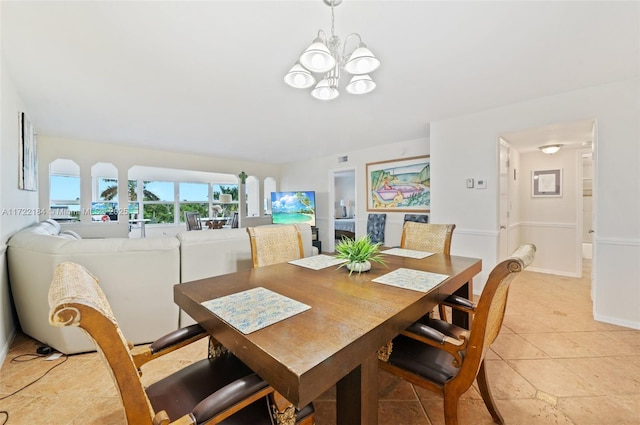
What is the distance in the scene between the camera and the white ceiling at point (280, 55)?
5.34ft

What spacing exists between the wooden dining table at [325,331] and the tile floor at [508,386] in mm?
755

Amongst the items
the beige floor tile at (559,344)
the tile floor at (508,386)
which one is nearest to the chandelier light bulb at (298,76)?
the tile floor at (508,386)

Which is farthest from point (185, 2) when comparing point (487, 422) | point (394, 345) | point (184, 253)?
point (487, 422)

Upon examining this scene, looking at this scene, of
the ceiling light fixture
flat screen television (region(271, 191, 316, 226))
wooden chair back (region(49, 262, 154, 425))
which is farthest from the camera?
flat screen television (region(271, 191, 316, 226))

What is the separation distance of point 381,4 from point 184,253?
2371 millimetres

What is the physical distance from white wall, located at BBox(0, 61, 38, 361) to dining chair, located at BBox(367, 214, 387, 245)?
4704 millimetres

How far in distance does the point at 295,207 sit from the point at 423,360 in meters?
5.21

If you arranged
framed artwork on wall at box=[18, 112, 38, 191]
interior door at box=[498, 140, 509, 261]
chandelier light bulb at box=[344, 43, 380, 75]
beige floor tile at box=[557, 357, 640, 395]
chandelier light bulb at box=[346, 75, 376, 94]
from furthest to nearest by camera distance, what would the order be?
interior door at box=[498, 140, 509, 261] < framed artwork on wall at box=[18, 112, 38, 191] < chandelier light bulb at box=[346, 75, 376, 94] < beige floor tile at box=[557, 357, 640, 395] < chandelier light bulb at box=[344, 43, 380, 75]

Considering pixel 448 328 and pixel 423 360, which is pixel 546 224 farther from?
pixel 423 360

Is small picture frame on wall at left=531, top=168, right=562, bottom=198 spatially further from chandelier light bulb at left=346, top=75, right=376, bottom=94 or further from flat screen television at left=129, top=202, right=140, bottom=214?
flat screen television at left=129, top=202, right=140, bottom=214

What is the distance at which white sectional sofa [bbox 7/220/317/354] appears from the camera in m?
1.97

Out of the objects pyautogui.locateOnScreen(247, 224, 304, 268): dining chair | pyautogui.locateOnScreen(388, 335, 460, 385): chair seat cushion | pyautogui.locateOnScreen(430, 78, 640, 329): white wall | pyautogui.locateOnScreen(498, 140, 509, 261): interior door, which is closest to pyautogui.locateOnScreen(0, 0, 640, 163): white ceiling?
pyautogui.locateOnScreen(430, 78, 640, 329): white wall

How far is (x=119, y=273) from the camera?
81.2 inches

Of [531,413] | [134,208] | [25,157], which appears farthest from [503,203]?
[134,208]
